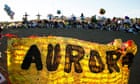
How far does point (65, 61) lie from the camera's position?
731cm

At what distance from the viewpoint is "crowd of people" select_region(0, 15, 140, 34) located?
33312 mm

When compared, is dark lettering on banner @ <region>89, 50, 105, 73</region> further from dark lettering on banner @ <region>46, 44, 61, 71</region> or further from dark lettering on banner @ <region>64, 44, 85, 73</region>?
dark lettering on banner @ <region>46, 44, 61, 71</region>

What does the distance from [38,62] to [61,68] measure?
0.43m

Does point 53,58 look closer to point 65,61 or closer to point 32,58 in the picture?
point 65,61

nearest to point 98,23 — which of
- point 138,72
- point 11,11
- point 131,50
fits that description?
point 11,11

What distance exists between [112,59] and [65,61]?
1038 mm

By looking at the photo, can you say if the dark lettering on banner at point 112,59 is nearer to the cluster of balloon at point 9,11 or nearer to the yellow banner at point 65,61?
the yellow banner at point 65,61

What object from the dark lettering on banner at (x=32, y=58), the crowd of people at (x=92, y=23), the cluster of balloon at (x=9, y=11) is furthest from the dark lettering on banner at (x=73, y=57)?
the cluster of balloon at (x=9, y=11)

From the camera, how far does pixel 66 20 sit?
40656mm

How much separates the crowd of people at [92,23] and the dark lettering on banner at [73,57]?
2414cm

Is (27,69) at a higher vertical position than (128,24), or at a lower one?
higher

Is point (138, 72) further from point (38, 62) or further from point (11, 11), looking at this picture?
point (11, 11)

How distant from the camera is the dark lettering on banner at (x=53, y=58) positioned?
7176mm

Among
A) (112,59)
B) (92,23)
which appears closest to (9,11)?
(92,23)
